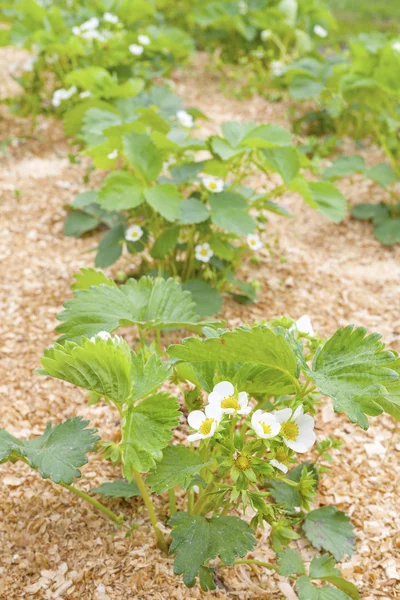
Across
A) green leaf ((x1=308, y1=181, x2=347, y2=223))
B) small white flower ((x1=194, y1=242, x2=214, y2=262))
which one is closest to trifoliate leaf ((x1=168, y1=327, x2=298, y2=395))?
small white flower ((x1=194, y1=242, x2=214, y2=262))

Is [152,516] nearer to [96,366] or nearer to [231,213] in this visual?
[96,366]

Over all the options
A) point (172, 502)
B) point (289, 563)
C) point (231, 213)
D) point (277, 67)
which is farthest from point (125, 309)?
point (277, 67)

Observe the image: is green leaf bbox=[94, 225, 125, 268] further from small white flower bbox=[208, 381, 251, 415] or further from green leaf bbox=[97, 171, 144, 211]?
small white flower bbox=[208, 381, 251, 415]

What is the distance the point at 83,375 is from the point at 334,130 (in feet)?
8.85

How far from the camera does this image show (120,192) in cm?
180

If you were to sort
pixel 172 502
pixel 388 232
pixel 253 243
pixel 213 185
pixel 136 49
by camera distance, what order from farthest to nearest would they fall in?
pixel 136 49, pixel 388 232, pixel 253 243, pixel 213 185, pixel 172 502

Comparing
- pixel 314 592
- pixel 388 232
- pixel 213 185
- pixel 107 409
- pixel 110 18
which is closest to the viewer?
pixel 314 592

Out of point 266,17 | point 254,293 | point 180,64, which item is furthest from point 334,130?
point 254,293

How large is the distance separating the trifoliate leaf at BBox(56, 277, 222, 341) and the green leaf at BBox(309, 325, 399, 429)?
29 cm

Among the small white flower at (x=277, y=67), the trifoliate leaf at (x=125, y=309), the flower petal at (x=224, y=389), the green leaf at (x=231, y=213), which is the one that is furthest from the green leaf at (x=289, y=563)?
the small white flower at (x=277, y=67)

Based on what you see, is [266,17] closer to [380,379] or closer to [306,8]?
[306,8]

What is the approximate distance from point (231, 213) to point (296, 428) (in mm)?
967

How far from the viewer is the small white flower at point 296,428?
0.99m

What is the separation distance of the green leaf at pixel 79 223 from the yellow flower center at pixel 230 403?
151 centimetres
